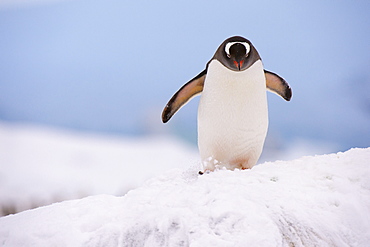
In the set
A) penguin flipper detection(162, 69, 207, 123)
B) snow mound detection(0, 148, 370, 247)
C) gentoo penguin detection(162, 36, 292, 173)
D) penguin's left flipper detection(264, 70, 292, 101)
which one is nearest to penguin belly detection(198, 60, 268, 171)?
gentoo penguin detection(162, 36, 292, 173)

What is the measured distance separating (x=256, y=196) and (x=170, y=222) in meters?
0.33

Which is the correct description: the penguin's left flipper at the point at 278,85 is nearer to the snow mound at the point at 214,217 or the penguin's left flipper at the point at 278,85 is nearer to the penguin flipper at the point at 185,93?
the penguin flipper at the point at 185,93

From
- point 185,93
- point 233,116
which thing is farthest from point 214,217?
point 185,93

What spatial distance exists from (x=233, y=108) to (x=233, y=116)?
4cm

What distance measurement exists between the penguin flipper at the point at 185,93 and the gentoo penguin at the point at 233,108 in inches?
3.0

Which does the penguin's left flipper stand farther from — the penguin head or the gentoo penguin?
the penguin head

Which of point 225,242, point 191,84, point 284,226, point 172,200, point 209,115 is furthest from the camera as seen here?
point 191,84

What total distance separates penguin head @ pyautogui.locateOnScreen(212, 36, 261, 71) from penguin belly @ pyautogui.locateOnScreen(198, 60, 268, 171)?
6cm

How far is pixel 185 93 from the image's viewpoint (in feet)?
7.56

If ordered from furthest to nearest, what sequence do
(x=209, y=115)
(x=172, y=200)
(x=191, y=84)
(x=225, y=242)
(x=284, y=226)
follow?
(x=191, y=84)
(x=209, y=115)
(x=172, y=200)
(x=284, y=226)
(x=225, y=242)

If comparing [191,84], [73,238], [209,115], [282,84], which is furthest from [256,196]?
[282,84]

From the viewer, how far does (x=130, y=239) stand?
1.16 meters

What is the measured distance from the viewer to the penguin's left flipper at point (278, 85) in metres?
2.44

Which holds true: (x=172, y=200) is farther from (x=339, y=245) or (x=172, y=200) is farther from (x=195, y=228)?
(x=339, y=245)
